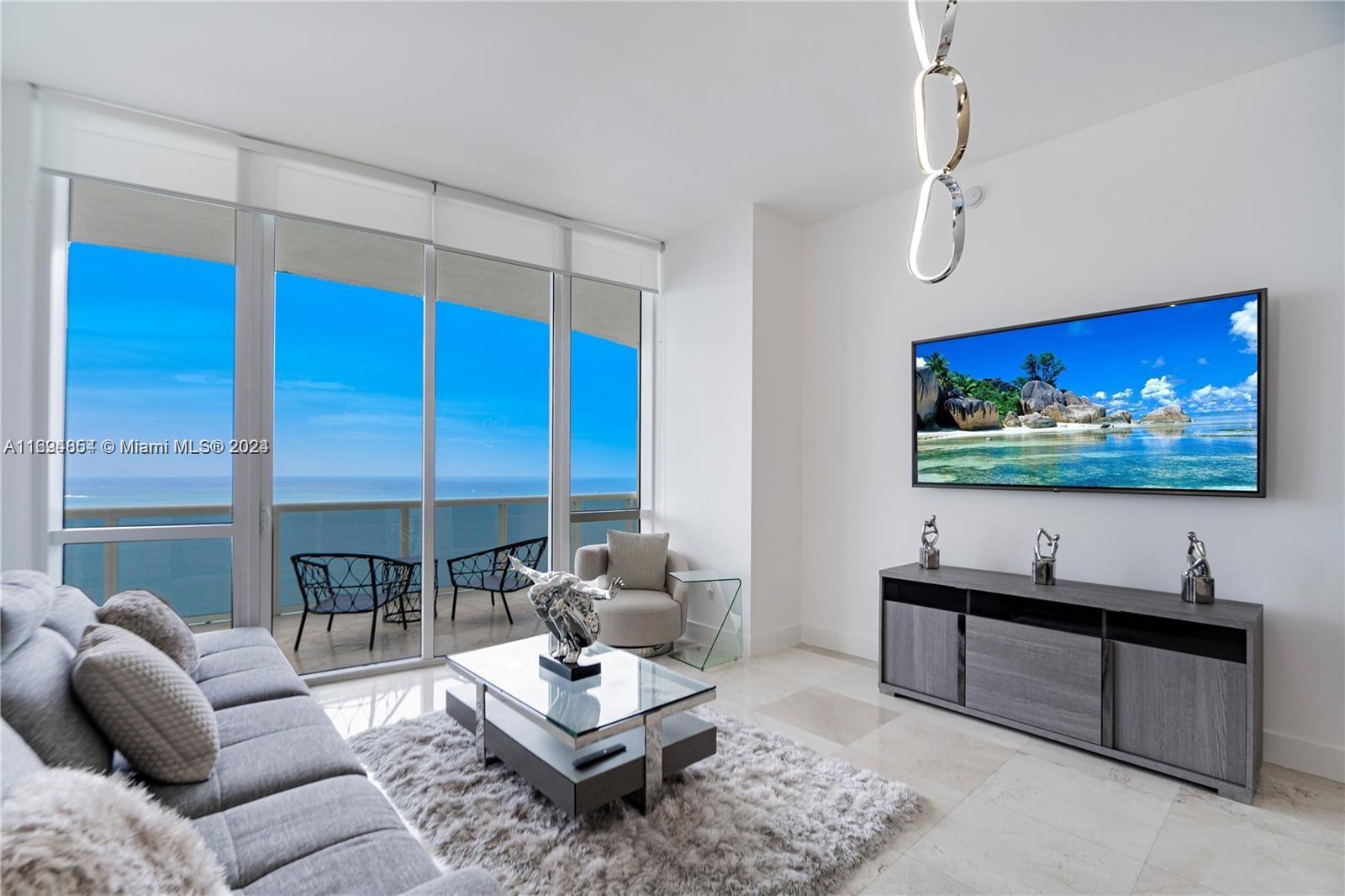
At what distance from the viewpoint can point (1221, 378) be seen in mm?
2762

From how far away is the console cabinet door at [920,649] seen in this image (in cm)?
323

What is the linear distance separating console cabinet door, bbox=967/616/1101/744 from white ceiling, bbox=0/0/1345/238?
2543 mm

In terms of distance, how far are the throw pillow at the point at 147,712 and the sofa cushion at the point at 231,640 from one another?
4.16 feet

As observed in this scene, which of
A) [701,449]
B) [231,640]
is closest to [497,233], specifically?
[701,449]

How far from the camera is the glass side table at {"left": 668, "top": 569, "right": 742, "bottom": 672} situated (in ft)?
13.5

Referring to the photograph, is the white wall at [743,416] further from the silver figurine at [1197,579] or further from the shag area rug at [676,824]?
the silver figurine at [1197,579]

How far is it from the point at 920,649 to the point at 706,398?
7.26 feet

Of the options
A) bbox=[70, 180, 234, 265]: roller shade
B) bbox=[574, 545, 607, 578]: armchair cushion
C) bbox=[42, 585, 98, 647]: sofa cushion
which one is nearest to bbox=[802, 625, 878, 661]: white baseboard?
bbox=[574, 545, 607, 578]: armchair cushion

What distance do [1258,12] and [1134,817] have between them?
10.2ft

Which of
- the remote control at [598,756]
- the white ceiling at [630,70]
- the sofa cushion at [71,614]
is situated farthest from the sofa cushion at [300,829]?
the white ceiling at [630,70]

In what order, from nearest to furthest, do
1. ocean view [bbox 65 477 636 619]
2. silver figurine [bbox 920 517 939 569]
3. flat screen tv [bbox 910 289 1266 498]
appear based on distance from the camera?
flat screen tv [bbox 910 289 1266 498]
ocean view [bbox 65 477 636 619]
silver figurine [bbox 920 517 939 569]

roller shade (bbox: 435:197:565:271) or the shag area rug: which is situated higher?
roller shade (bbox: 435:197:565:271)

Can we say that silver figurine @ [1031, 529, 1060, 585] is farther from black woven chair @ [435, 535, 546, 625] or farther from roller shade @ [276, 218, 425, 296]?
roller shade @ [276, 218, 425, 296]

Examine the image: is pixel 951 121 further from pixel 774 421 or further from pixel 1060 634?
pixel 1060 634
